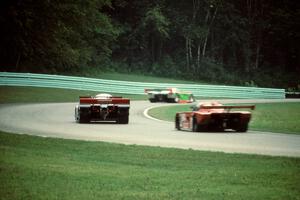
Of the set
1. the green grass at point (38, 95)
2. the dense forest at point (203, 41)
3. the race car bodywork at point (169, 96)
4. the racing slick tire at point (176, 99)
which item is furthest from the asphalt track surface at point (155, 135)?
the dense forest at point (203, 41)

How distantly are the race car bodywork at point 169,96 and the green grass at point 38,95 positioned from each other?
8.87 ft

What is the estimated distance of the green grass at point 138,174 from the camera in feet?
25.8

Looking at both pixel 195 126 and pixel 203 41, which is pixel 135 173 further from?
pixel 203 41

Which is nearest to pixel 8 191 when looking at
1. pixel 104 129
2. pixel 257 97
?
pixel 104 129

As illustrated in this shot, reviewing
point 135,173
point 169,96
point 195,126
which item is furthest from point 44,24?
point 135,173

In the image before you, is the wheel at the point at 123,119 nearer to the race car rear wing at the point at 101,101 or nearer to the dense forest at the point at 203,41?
the race car rear wing at the point at 101,101

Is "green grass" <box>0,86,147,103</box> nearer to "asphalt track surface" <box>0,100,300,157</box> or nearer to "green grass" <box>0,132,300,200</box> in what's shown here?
"asphalt track surface" <box>0,100,300,157</box>

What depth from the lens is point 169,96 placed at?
36656 millimetres

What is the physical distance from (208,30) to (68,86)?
74.5ft

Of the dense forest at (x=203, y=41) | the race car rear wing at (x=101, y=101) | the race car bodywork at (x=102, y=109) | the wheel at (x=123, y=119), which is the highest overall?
the race car rear wing at (x=101, y=101)

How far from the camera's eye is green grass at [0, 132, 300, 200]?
7867mm

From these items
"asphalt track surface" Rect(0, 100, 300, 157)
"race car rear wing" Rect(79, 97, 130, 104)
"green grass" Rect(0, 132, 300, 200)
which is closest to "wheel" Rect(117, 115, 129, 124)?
"asphalt track surface" Rect(0, 100, 300, 157)

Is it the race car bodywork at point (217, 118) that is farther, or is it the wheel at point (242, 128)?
the wheel at point (242, 128)

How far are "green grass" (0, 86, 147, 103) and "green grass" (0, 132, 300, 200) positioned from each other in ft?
67.1
